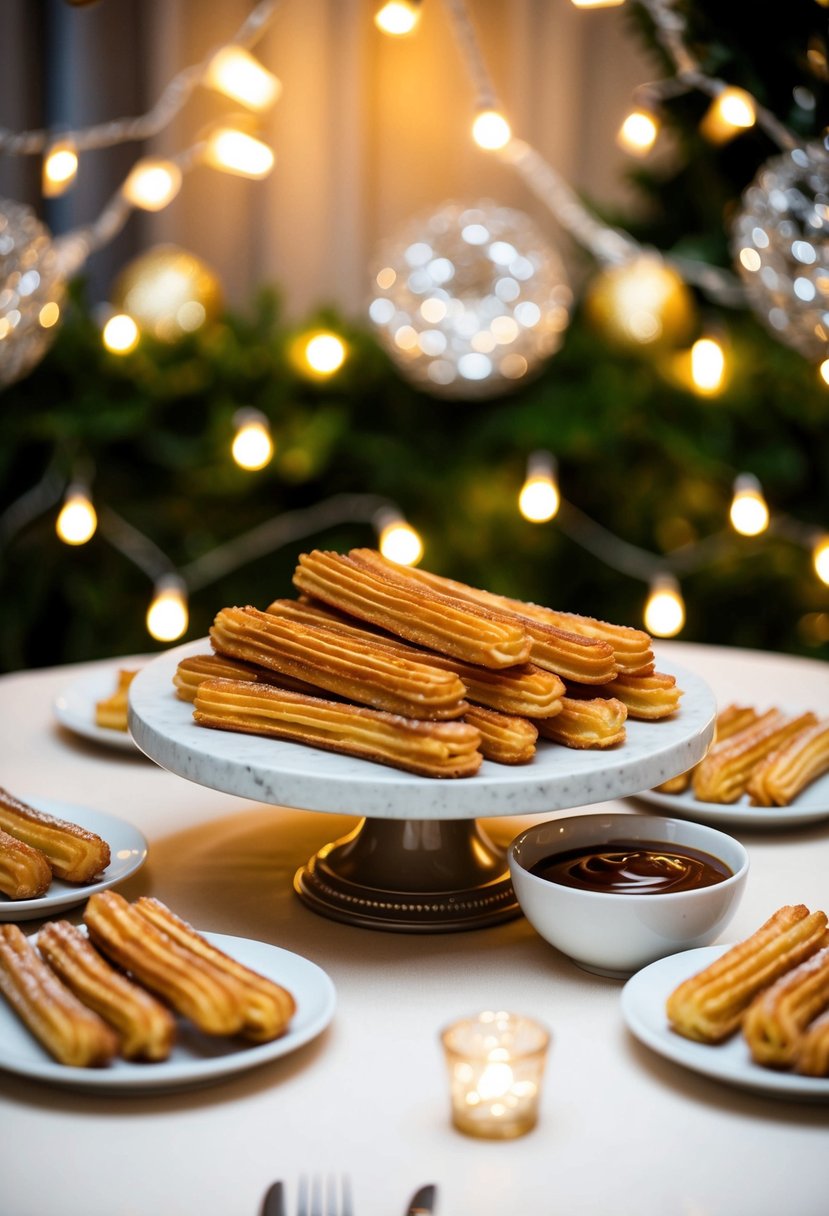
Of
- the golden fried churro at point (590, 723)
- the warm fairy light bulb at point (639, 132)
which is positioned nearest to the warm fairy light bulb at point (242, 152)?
the warm fairy light bulb at point (639, 132)

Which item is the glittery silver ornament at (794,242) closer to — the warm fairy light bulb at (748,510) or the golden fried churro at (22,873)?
the warm fairy light bulb at (748,510)

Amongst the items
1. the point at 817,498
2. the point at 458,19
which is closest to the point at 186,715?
the point at 458,19

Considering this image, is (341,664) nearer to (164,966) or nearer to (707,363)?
(164,966)

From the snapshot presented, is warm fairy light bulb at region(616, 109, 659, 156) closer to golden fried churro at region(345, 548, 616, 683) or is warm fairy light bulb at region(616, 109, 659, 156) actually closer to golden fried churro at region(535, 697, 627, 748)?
golden fried churro at region(345, 548, 616, 683)

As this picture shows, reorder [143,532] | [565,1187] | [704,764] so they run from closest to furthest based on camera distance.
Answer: [565,1187] < [704,764] < [143,532]

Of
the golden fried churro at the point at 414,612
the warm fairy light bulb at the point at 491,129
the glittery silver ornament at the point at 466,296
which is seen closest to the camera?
the golden fried churro at the point at 414,612

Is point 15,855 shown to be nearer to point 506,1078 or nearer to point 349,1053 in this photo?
point 349,1053
